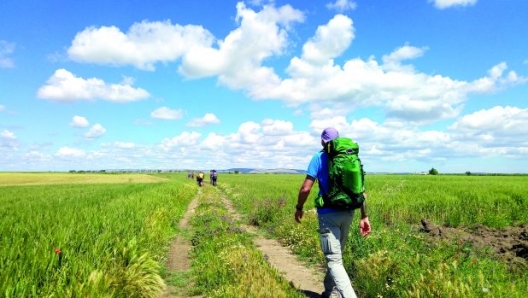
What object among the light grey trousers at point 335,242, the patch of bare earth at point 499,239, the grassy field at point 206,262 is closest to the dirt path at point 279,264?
the grassy field at point 206,262

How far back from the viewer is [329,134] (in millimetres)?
5883

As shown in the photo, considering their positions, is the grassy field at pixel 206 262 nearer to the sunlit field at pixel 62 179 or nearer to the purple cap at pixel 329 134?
the purple cap at pixel 329 134

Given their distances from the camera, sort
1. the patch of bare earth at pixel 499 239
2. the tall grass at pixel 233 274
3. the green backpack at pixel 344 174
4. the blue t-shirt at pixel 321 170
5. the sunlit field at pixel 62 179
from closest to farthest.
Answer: the green backpack at pixel 344 174 → the blue t-shirt at pixel 321 170 → the tall grass at pixel 233 274 → the patch of bare earth at pixel 499 239 → the sunlit field at pixel 62 179

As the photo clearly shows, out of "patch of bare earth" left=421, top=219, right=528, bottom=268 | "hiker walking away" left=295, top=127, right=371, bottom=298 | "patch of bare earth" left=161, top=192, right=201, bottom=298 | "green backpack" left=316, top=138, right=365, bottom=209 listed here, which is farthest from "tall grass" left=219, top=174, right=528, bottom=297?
"patch of bare earth" left=161, top=192, right=201, bottom=298

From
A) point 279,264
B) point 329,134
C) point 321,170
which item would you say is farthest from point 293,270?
point 329,134

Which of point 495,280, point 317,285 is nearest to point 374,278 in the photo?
point 317,285

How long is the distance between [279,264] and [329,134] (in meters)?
4.54

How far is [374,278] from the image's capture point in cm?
654

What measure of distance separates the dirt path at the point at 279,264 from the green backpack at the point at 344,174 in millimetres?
2256

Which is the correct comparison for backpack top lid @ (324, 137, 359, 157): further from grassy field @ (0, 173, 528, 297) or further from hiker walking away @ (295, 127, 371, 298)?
grassy field @ (0, 173, 528, 297)

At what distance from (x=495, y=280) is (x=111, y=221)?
7776 millimetres

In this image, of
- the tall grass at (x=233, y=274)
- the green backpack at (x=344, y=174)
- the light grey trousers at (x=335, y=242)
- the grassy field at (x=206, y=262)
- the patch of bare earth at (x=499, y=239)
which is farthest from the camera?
the patch of bare earth at (x=499, y=239)

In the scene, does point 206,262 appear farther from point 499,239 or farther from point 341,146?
point 499,239

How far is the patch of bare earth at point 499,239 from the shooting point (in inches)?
316
